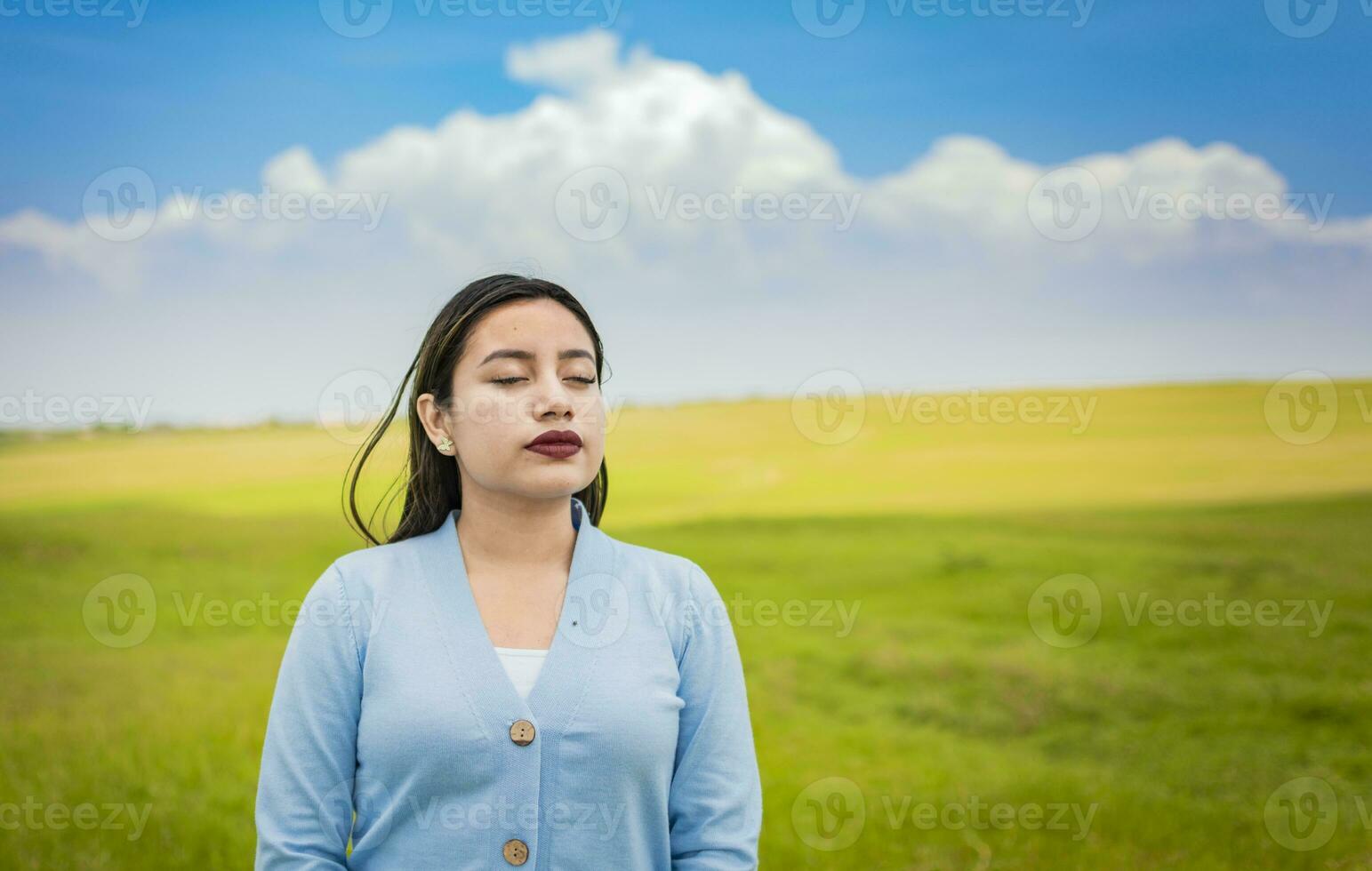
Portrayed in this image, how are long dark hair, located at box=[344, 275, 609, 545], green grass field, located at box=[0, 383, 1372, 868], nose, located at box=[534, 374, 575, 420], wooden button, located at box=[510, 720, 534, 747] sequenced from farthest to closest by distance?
1. green grass field, located at box=[0, 383, 1372, 868]
2. long dark hair, located at box=[344, 275, 609, 545]
3. nose, located at box=[534, 374, 575, 420]
4. wooden button, located at box=[510, 720, 534, 747]

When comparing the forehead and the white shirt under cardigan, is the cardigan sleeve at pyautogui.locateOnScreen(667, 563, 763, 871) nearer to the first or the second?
the white shirt under cardigan

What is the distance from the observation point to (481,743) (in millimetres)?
1641

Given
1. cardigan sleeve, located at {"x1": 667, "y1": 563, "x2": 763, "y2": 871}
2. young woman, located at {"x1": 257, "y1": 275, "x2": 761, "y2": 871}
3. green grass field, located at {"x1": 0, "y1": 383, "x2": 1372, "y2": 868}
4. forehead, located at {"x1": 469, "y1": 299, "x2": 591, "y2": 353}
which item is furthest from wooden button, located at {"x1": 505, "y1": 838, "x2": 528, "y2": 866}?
green grass field, located at {"x1": 0, "y1": 383, "x2": 1372, "y2": 868}

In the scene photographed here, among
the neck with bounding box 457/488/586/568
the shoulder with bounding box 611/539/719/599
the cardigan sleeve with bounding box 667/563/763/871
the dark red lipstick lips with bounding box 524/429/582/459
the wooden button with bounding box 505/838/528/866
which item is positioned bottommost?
the wooden button with bounding box 505/838/528/866

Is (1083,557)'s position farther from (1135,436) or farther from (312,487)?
(312,487)

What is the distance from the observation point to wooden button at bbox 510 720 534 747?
1644 millimetres

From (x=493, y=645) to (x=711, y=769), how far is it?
439mm

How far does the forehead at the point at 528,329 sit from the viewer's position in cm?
181

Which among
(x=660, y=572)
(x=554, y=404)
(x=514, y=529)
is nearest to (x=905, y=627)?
(x=660, y=572)

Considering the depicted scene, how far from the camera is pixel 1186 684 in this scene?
5.62 m

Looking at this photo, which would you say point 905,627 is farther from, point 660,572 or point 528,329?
point 528,329

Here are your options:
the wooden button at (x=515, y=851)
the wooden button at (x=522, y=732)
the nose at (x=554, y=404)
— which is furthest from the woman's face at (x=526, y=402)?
the wooden button at (x=515, y=851)

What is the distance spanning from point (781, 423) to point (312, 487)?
3.90 m

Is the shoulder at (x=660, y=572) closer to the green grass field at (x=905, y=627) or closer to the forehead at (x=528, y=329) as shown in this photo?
the forehead at (x=528, y=329)
